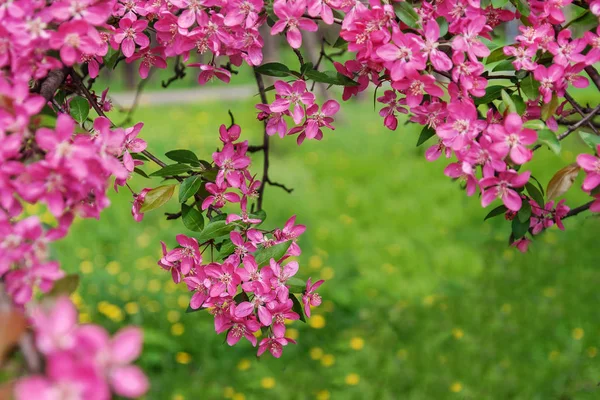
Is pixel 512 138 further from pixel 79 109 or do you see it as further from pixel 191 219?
pixel 79 109

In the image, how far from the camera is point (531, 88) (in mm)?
1137

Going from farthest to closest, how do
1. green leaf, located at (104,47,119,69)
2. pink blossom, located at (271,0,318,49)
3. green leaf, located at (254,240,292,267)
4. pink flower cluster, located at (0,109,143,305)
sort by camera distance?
1. green leaf, located at (104,47,119,69)
2. green leaf, located at (254,240,292,267)
3. pink blossom, located at (271,0,318,49)
4. pink flower cluster, located at (0,109,143,305)

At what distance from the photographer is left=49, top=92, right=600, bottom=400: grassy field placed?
2.71m

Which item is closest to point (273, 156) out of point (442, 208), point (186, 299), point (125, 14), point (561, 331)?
point (442, 208)

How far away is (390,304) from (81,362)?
2.91m

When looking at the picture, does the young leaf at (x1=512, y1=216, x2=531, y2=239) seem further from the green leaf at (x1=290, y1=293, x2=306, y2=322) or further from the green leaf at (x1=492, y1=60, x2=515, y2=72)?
the green leaf at (x1=290, y1=293, x2=306, y2=322)

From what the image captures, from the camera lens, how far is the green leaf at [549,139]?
1.03 meters

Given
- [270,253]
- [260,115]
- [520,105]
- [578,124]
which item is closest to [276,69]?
[260,115]

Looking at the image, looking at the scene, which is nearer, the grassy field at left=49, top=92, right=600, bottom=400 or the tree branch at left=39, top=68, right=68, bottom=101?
the tree branch at left=39, top=68, right=68, bottom=101

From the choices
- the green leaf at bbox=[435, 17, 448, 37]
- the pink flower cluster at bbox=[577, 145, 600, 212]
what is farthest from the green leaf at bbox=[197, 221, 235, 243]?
the pink flower cluster at bbox=[577, 145, 600, 212]

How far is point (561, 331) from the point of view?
3002 millimetres

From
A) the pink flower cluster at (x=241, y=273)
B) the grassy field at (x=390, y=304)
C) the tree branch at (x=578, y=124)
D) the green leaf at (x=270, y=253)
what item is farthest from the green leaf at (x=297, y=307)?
the grassy field at (x=390, y=304)

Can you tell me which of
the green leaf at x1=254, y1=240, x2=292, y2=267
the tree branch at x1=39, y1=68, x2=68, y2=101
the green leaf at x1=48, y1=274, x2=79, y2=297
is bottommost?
the green leaf at x1=254, y1=240, x2=292, y2=267

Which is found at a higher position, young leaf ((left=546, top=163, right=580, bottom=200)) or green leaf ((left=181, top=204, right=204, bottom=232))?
young leaf ((left=546, top=163, right=580, bottom=200))
